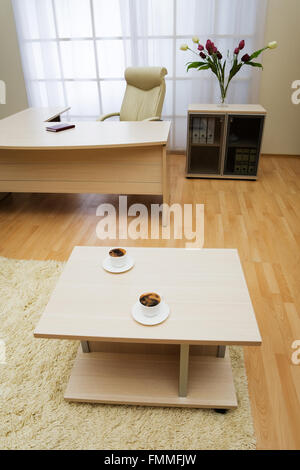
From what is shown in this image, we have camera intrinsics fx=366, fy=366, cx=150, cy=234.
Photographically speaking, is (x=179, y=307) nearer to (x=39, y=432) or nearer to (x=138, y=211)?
(x=39, y=432)

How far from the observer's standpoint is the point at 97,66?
4.45 m

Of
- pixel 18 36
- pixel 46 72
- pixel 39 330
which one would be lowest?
pixel 39 330

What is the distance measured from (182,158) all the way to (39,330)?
143 inches

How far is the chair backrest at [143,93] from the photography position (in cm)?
363

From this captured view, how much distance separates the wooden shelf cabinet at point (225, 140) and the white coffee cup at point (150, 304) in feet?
9.06

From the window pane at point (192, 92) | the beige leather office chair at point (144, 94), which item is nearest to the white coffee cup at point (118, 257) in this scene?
the beige leather office chair at point (144, 94)

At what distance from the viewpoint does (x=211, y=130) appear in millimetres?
3910

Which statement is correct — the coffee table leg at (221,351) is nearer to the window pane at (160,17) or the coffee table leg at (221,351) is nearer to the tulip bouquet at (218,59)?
the tulip bouquet at (218,59)

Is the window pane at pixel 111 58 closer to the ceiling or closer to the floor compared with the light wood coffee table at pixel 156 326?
closer to the ceiling

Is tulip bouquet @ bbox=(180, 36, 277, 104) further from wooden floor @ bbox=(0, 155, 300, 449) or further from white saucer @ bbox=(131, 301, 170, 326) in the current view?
white saucer @ bbox=(131, 301, 170, 326)

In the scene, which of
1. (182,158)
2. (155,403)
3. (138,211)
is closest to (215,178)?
(182,158)

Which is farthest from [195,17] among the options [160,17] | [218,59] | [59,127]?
[59,127]

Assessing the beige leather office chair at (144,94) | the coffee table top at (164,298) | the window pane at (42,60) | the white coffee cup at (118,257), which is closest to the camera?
the coffee table top at (164,298)

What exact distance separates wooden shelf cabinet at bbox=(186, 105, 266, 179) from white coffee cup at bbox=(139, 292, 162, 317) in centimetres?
276
